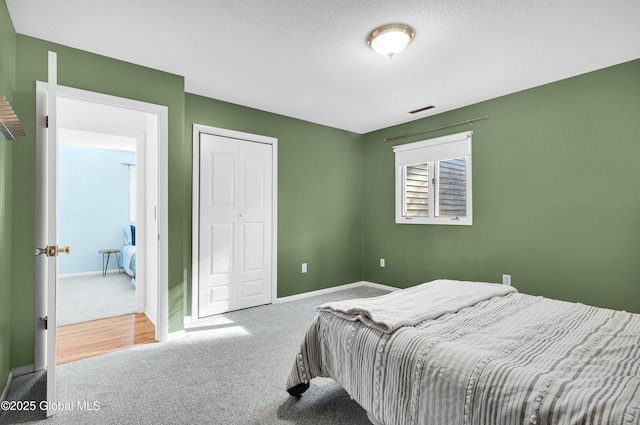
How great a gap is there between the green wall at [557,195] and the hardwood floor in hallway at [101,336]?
11.2 feet

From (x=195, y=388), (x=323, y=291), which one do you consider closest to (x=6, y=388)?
(x=195, y=388)

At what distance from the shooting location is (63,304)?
412cm

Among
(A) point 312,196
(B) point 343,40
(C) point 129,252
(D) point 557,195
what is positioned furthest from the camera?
(C) point 129,252

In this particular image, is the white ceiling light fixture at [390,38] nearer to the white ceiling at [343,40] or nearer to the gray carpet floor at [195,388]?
the white ceiling at [343,40]

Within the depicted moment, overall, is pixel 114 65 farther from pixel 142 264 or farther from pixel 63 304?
pixel 63 304

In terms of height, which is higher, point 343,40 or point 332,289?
point 343,40

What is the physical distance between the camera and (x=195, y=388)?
6.94ft

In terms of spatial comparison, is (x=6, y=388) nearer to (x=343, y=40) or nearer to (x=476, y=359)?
(x=476, y=359)

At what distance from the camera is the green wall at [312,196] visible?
4.12 metres

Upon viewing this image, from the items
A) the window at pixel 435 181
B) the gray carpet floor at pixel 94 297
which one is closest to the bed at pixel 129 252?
the gray carpet floor at pixel 94 297

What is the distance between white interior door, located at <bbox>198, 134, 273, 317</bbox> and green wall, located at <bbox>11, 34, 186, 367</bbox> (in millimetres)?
539

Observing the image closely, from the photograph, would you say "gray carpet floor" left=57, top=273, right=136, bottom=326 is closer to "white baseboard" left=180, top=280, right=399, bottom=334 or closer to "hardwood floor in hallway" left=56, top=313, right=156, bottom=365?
"hardwood floor in hallway" left=56, top=313, right=156, bottom=365

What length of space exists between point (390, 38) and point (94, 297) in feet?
16.1

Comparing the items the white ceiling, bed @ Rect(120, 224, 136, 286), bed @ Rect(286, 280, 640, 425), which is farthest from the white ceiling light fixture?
bed @ Rect(120, 224, 136, 286)
